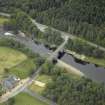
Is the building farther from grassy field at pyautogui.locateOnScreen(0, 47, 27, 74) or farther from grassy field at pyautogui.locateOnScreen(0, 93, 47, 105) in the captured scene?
grassy field at pyautogui.locateOnScreen(0, 47, 27, 74)

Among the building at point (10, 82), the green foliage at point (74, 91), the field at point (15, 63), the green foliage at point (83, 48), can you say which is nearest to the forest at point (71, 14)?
the green foliage at point (83, 48)

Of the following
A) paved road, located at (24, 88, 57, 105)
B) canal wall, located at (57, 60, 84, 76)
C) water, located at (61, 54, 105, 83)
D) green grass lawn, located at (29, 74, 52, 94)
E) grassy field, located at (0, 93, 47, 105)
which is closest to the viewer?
paved road, located at (24, 88, 57, 105)

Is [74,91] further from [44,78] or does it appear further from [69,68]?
[69,68]

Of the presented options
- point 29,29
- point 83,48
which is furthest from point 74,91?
point 29,29

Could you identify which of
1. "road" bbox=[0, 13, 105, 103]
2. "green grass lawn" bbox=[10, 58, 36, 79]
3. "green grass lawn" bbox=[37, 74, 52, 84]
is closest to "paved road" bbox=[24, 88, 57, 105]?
"road" bbox=[0, 13, 105, 103]

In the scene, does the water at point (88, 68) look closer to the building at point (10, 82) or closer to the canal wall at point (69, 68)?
the canal wall at point (69, 68)

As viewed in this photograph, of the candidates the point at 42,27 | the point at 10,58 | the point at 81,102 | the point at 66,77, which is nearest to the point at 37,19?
the point at 42,27
